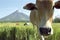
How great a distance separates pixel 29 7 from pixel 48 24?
77 cm

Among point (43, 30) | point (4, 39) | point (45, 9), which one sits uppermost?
point (45, 9)

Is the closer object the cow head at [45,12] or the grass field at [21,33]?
the cow head at [45,12]

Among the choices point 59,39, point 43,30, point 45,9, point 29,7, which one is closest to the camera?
point 43,30

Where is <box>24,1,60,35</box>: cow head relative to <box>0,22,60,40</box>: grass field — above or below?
above

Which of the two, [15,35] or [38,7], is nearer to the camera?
[38,7]

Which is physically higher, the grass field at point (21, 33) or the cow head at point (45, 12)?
the cow head at point (45, 12)

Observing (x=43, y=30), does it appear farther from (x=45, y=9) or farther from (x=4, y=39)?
(x=4, y=39)

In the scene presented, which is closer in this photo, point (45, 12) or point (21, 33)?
point (45, 12)

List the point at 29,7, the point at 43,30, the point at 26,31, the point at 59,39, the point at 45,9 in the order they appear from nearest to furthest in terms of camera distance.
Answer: the point at 43,30 < the point at 45,9 < the point at 29,7 < the point at 59,39 < the point at 26,31

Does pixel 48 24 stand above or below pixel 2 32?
above

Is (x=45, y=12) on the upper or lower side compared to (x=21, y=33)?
upper

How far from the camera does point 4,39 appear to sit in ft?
27.9

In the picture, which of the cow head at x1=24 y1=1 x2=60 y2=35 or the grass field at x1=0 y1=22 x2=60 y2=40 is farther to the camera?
the grass field at x1=0 y1=22 x2=60 y2=40

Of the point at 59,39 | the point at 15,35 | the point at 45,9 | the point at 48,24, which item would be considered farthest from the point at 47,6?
the point at 15,35
